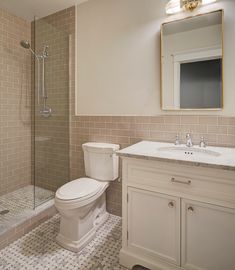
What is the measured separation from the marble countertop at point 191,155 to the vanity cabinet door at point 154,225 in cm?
27

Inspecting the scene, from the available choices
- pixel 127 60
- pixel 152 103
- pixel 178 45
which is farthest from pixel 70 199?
pixel 178 45

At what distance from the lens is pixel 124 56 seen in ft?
6.31

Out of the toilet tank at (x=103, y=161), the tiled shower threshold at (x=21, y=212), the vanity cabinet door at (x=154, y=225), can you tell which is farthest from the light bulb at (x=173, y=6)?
the tiled shower threshold at (x=21, y=212)

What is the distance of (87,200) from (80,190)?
11cm

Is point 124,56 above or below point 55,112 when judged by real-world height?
above

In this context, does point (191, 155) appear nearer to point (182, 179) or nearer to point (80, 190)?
point (182, 179)

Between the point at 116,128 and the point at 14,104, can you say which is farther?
the point at 14,104

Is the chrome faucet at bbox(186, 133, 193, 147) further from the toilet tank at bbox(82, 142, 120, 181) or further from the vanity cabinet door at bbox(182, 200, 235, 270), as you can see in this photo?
the toilet tank at bbox(82, 142, 120, 181)

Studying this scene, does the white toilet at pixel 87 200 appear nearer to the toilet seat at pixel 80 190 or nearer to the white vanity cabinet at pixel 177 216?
the toilet seat at pixel 80 190

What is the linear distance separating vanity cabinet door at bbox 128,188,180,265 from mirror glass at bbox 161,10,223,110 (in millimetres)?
827

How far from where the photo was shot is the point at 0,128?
92.0 inches

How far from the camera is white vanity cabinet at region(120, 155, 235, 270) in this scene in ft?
3.68

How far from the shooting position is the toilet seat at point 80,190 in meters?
1.53

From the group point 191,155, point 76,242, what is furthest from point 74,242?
point 191,155
